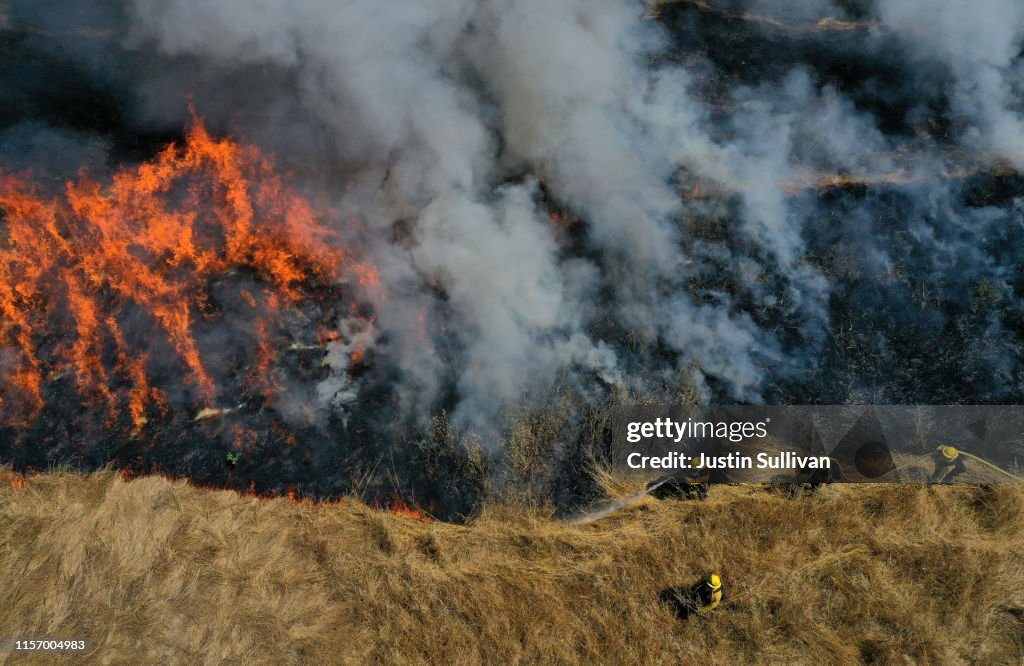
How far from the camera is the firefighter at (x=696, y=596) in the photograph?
6476 millimetres

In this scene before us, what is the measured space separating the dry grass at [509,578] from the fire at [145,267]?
136 centimetres

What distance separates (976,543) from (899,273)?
3489 millimetres

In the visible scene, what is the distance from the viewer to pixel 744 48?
423 inches

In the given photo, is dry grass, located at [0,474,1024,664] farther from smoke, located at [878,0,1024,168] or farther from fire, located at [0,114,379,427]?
smoke, located at [878,0,1024,168]

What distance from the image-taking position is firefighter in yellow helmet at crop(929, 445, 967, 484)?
24.9ft

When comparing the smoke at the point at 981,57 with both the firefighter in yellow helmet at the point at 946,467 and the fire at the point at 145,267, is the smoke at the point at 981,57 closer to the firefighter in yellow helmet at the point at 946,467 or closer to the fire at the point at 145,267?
the firefighter in yellow helmet at the point at 946,467

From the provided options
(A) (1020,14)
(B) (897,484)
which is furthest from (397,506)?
(A) (1020,14)

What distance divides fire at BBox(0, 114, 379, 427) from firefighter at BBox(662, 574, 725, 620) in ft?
16.9

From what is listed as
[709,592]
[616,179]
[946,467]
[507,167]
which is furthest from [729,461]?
[507,167]

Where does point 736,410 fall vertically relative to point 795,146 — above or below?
below

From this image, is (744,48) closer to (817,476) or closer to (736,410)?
(736,410)
